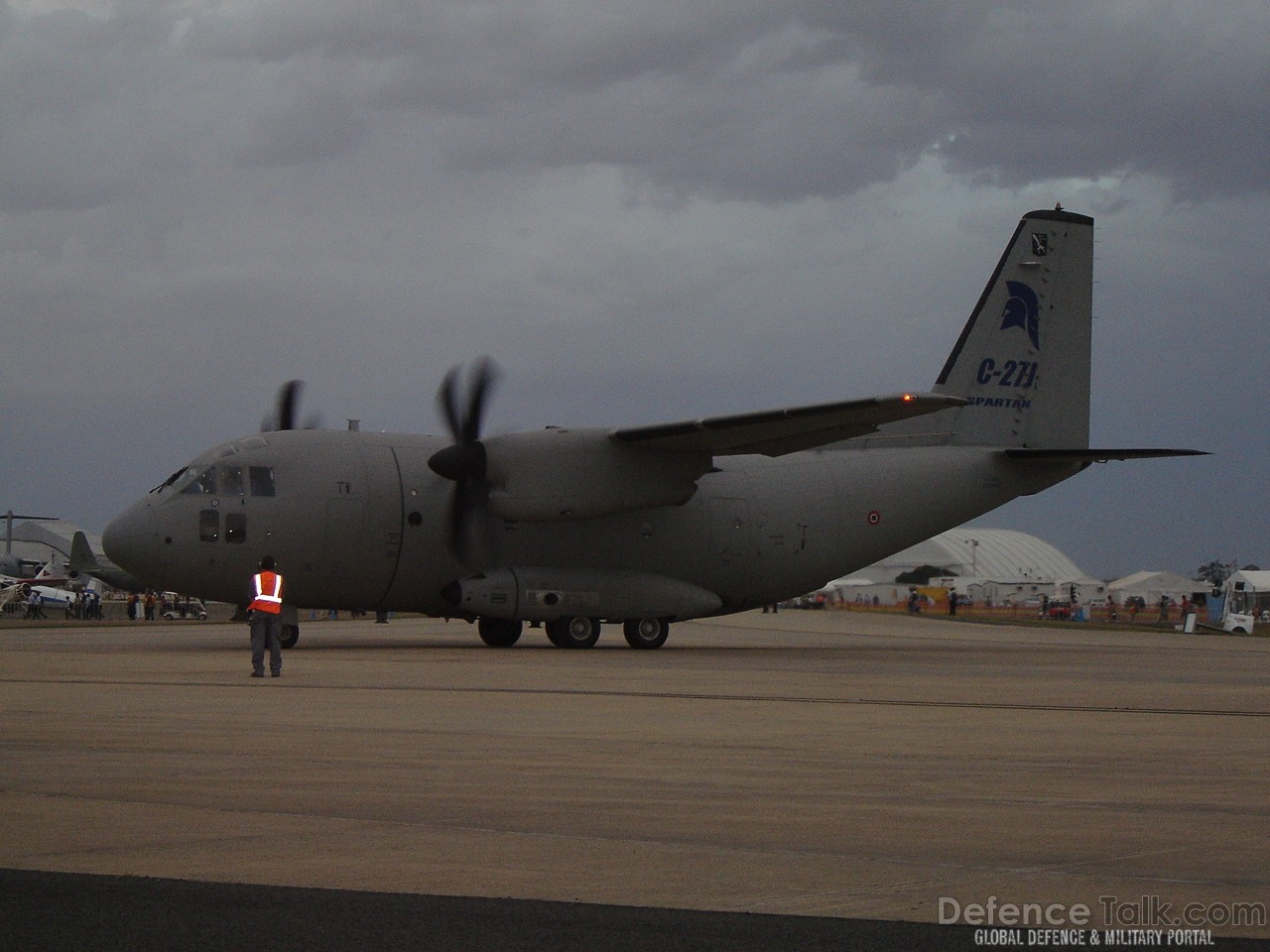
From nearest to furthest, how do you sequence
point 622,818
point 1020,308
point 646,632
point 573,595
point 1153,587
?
point 622,818
point 573,595
point 646,632
point 1020,308
point 1153,587

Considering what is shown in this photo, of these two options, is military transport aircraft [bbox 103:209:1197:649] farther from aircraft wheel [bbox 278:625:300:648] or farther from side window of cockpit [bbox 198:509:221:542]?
aircraft wheel [bbox 278:625:300:648]

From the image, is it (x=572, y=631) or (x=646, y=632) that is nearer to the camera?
(x=572, y=631)

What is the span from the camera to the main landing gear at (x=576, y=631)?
3175 cm

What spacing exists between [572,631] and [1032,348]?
12.9m

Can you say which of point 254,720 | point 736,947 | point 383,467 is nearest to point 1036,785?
point 736,947

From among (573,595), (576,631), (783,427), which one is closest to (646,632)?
(576,631)

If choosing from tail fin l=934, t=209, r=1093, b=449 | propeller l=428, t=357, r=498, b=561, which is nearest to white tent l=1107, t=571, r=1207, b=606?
tail fin l=934, t=209, r=1093, b=449

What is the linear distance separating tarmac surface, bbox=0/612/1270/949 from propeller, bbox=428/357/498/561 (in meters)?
11.1

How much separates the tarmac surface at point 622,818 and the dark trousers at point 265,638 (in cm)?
190

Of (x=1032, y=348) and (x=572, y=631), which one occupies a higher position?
(x=1032, y=348)

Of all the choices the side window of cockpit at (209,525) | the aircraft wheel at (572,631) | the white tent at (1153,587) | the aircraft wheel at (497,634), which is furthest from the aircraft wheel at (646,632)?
the white tent at (1153,587)

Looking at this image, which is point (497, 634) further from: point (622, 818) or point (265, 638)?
point (622, 818)

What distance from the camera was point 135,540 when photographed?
28.4 metres

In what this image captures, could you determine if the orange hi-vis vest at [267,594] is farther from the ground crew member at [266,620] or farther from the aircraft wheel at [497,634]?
the aircraft wheel at [497,634]
